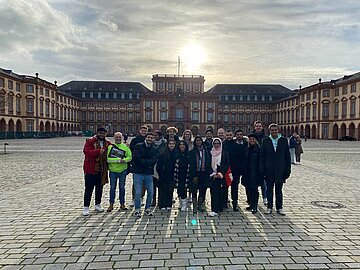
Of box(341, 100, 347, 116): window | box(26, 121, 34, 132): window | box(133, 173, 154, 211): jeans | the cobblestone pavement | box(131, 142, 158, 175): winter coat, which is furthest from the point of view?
box(26, 121, 34, 132): window

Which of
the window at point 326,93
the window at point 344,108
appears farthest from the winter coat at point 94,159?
the window at point 326,93

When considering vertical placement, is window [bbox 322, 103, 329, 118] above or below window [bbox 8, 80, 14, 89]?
below

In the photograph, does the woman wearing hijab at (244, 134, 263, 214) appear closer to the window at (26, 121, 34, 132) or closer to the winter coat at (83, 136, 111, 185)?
the winter coat at (83, 136, 111, 185)

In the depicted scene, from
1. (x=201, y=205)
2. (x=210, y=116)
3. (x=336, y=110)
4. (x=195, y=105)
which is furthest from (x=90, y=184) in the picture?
(x=210, y=116)

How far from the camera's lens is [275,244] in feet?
16.1

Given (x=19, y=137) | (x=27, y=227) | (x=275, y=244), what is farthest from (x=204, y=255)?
Result: (x=19, y=137)

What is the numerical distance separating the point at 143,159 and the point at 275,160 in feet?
9.39

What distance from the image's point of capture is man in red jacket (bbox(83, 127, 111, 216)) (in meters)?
6.56

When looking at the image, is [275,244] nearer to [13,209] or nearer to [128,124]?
[13,209]

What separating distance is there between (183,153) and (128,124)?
86545 millimetres

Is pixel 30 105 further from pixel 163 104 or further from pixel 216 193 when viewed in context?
pixel 216 193

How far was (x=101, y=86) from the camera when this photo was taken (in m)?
95.3

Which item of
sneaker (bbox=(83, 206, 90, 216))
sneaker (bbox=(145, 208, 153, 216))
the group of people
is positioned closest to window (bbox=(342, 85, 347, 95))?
the group of people

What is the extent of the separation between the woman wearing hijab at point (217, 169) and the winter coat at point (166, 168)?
0.88m
